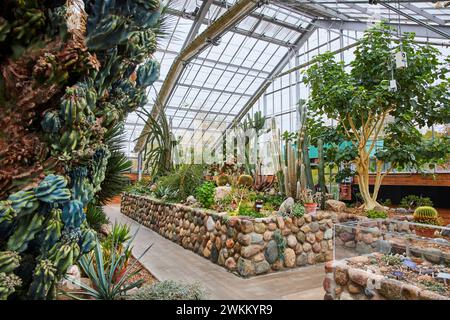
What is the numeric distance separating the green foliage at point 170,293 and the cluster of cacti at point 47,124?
0.99 m

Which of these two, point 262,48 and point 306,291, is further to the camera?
point 262,48

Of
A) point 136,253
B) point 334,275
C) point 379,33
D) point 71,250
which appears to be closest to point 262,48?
point 379,33

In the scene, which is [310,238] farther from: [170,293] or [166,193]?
[166,193]

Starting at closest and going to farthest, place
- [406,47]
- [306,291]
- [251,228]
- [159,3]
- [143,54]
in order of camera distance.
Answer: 1. [159,3]
2. [143,54]
3. [306,291]
4. [251,228]
5. [406,47]

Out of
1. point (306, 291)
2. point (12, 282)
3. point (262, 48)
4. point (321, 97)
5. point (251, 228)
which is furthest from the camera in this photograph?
point (262, 48)

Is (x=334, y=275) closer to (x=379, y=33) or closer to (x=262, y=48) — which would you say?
(x=379, y=33)

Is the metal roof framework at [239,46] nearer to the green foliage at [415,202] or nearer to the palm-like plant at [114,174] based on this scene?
the green foliage at [415,202]

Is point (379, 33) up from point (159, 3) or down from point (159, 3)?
up

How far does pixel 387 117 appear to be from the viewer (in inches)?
220

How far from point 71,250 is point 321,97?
196 inches

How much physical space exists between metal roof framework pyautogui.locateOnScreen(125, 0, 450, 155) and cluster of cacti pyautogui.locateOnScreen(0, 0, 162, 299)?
7054 mm

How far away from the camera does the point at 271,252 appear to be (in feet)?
13.5

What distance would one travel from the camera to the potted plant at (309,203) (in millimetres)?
4785
